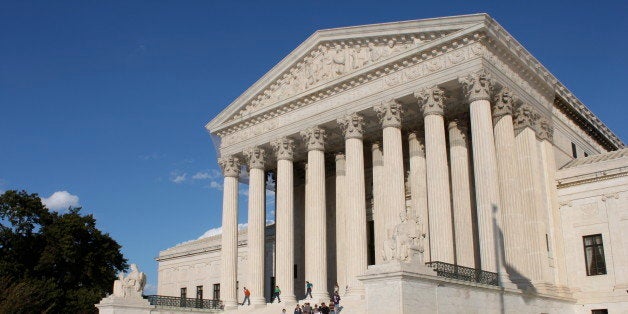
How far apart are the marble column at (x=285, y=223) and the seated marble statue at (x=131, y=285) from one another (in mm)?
7816

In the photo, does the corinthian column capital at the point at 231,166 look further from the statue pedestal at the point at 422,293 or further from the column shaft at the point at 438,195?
the statue pedestal at the point at 422,293

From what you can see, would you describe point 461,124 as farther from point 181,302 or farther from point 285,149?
point 181,302

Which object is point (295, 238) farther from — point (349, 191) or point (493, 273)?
point (493, 273)

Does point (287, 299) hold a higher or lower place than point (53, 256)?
lower

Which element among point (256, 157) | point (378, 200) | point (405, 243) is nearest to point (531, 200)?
point (378, 200)

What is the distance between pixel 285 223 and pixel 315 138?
5.42m

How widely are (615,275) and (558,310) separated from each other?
4434 millimetres

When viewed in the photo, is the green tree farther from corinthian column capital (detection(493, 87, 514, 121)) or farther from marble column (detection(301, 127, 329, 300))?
corinthian column capital (detection(493, 87, 514, 121))

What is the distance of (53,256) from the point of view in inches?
2149

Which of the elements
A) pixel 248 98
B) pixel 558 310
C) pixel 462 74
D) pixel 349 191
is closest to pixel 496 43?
pixel 462 74

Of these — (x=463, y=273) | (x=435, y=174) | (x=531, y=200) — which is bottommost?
(x=463, y=273)

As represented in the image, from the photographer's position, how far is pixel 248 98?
150ft

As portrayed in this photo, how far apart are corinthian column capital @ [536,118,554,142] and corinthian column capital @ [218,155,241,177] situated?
63.8 feet

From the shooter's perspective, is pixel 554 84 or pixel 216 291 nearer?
pixel 554 84
